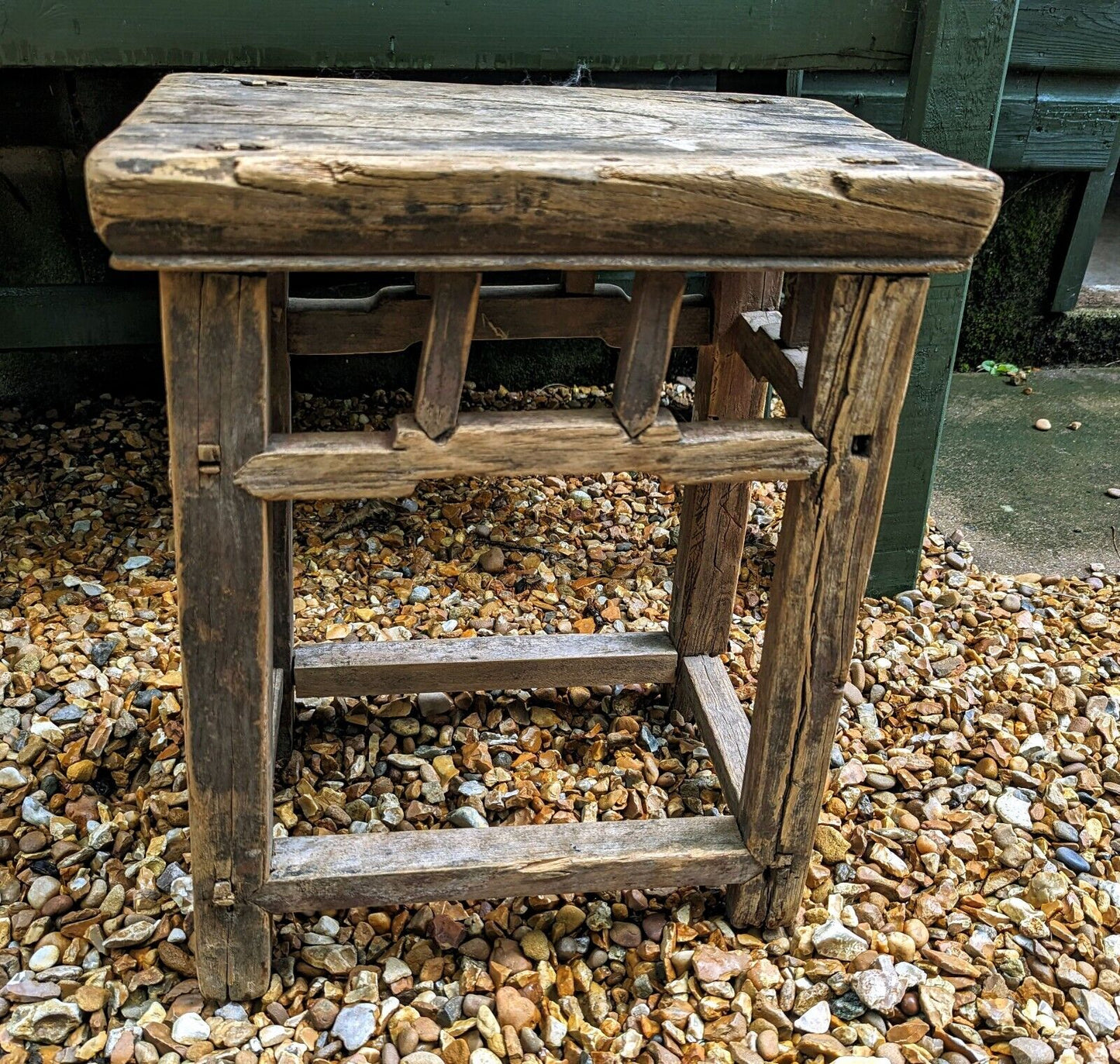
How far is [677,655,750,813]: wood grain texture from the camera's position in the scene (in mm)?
1960

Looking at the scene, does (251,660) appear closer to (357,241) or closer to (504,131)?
(357,241)

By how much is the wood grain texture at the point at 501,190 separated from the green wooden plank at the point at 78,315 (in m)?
1.50

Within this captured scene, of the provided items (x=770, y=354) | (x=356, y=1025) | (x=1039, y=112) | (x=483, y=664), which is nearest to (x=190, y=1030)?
(x=356, y=1025)

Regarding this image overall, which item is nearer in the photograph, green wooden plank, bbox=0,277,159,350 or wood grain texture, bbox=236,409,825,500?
wood grain texture, bbox=236,409,825,500

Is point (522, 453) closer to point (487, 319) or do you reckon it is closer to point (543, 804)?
point (487, 319)

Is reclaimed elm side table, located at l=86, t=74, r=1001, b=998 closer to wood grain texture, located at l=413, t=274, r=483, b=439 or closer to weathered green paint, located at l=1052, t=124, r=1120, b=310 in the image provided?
wood grain texture, located at l=413, t=274, r=483, b=439

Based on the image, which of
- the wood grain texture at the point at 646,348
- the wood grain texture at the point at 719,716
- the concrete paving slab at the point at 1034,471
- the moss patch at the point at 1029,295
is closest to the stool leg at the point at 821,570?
the wood grain texture at the point at 719,716

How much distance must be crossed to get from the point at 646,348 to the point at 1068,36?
2795 millimetres

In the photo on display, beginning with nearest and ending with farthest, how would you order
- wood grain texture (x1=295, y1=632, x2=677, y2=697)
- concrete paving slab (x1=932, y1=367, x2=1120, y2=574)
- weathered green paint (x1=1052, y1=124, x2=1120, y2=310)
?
wood grain texture (x1=295, y1=632, x2=677, y2=697)
concrete paving slab (x1=932, y1=367, x2=1120, y2=574)
weathered green paint (x1=1052, y1=124, x2=1120, y2=310)

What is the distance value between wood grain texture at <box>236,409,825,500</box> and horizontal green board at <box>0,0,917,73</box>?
119cm

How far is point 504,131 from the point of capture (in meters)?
1.43

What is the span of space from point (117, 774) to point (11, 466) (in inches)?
53.1

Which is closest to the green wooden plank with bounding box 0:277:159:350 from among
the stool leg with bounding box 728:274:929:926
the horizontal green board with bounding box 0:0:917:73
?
the horizontal green board with bounding box 0:0:917:73

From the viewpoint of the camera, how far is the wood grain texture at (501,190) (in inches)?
46.3
